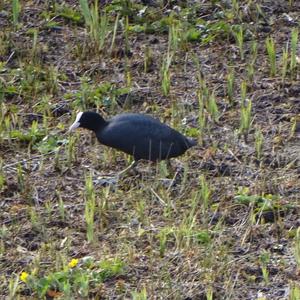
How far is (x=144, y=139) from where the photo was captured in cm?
688

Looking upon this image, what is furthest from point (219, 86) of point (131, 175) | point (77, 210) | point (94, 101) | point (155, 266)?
point (155, 266)

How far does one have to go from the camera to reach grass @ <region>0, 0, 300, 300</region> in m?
5.86

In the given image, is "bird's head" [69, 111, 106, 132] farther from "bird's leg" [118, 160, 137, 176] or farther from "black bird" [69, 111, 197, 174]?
"bird's leg" [118, 160, 137, 176]

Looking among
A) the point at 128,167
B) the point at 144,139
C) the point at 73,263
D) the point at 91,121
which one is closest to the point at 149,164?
the point at 128,167

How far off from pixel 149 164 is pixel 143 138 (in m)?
0.31

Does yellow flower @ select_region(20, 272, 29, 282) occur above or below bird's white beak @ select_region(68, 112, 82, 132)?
below

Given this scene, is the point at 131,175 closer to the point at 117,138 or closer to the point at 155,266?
the point at 117,138

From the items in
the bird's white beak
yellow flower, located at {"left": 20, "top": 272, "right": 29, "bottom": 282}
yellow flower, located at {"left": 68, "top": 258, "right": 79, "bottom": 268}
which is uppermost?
the bird's white beak

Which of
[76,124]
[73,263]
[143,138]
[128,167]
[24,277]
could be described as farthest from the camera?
[76,124]

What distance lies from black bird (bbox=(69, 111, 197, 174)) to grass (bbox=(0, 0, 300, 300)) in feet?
0.45

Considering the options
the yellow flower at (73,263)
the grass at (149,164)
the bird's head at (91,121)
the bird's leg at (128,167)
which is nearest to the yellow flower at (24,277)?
the grass at (149,164)

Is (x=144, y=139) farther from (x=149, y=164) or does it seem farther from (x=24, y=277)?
(x=24, y=277)

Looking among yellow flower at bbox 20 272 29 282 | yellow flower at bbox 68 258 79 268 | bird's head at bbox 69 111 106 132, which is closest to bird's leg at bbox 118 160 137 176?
bird's head at bbox 69 111 106 132

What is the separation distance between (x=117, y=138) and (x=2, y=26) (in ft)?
7.68
